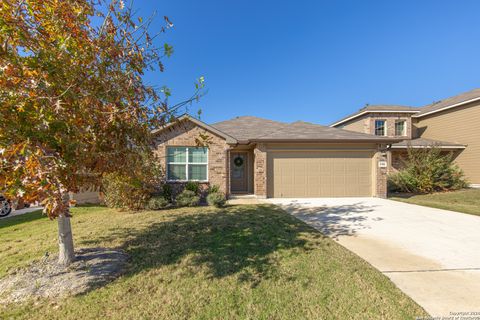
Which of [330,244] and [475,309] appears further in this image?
[330,244]

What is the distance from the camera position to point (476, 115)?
14758 mm

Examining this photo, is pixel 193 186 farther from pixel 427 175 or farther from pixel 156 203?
pixel 427 175

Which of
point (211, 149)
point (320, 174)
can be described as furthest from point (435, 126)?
point (211, 149)

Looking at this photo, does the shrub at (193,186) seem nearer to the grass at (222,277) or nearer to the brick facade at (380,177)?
the grass at (222,277)

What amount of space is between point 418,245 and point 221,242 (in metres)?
4.50

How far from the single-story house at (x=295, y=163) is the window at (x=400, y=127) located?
820cm

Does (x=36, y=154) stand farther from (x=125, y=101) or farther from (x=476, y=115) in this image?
(x=476, y=115)

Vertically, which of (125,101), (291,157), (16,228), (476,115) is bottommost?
(16,228)

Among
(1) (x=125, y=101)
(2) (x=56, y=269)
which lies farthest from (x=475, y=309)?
(2) (x=56, y=269)

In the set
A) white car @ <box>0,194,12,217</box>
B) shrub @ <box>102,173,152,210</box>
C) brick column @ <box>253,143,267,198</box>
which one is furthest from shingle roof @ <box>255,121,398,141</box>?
white car @ <box>0,194,12,217</box>

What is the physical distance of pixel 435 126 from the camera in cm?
1755

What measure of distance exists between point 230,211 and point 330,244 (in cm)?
413

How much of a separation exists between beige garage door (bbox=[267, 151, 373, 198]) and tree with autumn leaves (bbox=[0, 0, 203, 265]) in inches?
328

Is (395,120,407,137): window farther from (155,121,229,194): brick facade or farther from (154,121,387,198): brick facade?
(155,121,229,194): brick facade
